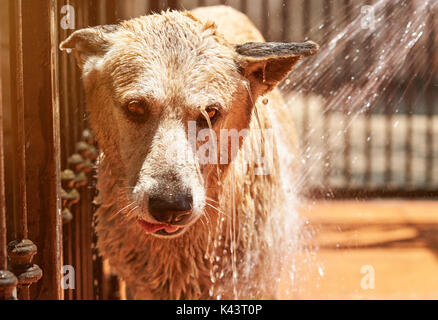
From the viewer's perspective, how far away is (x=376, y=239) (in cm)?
626

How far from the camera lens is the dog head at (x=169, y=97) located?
2.31 metres

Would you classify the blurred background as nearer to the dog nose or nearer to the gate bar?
the gate bar

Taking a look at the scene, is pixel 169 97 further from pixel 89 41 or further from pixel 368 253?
pixel 368 253

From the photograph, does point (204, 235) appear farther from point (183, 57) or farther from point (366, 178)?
point (366, 178)

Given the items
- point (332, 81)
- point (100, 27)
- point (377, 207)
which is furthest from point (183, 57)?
point (377, 207)

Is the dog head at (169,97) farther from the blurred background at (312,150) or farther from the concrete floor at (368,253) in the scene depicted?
the concrete floor at (368,253)

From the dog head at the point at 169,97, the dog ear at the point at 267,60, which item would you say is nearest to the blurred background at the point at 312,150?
the dog head at the point at 169,97

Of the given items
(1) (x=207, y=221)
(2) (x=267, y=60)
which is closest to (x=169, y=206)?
(1) (x=207, y=221)

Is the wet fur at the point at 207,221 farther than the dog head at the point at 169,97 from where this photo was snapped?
Yes

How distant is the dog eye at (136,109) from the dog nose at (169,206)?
1.31ft

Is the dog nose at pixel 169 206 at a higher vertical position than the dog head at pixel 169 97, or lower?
lower

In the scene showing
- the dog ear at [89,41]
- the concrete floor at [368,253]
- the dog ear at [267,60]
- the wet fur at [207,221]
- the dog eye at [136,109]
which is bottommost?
the concrete floor at [368,253]

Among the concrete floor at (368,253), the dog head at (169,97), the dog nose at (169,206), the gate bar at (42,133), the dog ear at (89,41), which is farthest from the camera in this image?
the concrete floor at (368,253)

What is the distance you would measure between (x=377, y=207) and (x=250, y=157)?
542 cm
